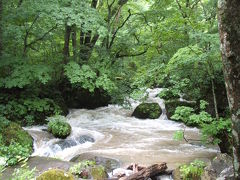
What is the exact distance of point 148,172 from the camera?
577 cm

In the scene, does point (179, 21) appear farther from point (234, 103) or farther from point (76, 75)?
point (234, 103)

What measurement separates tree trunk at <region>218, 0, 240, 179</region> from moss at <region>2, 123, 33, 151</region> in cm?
625

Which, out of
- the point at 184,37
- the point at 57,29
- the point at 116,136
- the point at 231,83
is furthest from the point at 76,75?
the point at 231,83

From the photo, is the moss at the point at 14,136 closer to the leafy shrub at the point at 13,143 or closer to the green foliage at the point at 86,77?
the leafy shrub at the point at 13,143

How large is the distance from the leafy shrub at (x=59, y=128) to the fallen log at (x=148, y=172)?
422cm

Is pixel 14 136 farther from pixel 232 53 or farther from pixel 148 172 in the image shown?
pixel 232 53

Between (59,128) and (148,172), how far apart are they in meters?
4.53

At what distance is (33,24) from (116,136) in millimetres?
5551

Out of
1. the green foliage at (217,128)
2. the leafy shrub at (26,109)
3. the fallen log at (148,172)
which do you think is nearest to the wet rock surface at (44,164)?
the fallen log at (148,172)

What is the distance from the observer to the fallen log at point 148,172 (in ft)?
18.1

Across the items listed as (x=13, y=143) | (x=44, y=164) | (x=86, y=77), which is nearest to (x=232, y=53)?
(x=44, y=164)

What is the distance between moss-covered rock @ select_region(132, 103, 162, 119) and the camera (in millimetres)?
13406

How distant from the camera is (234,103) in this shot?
2160 mm

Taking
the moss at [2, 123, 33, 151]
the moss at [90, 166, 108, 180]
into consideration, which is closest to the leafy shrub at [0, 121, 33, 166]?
the moss at [2, 123, 33, 151]
